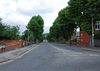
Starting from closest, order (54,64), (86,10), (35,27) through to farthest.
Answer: (54,64)
(86,10)
(35,27)

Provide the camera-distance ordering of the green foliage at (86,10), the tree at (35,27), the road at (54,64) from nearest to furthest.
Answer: the road at (54,64), the green foliage at (86,10), the tree at (35,27)

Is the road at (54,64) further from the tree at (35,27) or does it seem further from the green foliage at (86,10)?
the tree at (35,27)

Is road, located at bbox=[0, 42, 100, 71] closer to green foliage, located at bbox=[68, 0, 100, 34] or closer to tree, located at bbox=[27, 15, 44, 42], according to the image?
green foliage, located at bbox=[68, 0, 100, 34]

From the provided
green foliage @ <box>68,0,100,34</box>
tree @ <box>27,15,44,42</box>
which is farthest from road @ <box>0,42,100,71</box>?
tree @ <box>27,15,44,42</box>

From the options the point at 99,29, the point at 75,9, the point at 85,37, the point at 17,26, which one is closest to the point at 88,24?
the point at 75,9

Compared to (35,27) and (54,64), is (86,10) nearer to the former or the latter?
(54,64)

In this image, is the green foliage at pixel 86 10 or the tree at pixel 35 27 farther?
the tree at pixel 35 27

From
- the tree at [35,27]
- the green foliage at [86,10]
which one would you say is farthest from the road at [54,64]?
the tree at [35,27]

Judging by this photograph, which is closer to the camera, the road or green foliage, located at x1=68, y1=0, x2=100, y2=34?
the road

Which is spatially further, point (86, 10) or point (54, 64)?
point (86, 10)

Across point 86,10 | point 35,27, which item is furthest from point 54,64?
point 35,27

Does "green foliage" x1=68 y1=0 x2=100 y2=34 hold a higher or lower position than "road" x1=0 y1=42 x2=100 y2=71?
higher

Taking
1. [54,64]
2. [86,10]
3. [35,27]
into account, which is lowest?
[54,64]

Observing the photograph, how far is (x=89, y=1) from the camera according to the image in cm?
7625
